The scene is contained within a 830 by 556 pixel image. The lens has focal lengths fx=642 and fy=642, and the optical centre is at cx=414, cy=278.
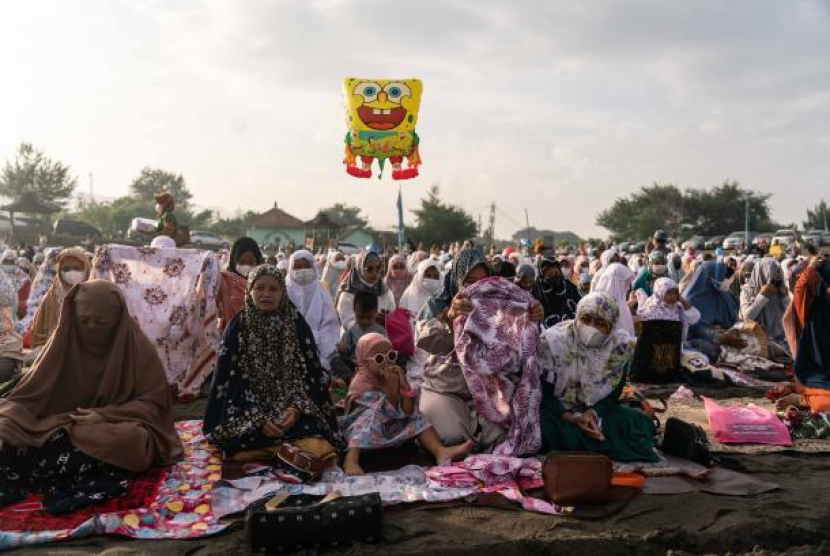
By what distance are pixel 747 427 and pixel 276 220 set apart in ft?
134

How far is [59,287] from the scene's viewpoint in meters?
6.04

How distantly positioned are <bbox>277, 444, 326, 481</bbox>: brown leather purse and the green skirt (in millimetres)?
1428

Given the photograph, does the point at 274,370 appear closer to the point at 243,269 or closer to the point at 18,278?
the point at 243,269

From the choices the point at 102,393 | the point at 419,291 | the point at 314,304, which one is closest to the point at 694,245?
the point at 419,291

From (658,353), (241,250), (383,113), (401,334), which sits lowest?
(658,353)

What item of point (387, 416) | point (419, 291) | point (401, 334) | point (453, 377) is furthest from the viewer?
point (419, 291)

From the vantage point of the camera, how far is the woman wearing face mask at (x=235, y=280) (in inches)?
233

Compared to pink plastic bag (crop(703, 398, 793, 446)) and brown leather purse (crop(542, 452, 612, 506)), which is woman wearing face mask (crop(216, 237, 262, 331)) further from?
pink plastic bag (crop(703, 398, 793, 446))

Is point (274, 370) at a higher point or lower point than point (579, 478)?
higher

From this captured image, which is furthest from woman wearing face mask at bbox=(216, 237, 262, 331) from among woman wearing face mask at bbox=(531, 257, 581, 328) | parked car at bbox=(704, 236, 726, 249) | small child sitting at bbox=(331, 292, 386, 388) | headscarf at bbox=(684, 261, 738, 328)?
parked car at bbox=(704, 236, 726, 249)

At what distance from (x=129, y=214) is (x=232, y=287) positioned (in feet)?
136

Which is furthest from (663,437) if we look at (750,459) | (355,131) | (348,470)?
(355,131)

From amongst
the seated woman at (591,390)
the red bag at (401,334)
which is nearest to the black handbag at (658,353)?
the seated woman at (591,390)

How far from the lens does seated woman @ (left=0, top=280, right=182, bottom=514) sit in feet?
11.0
